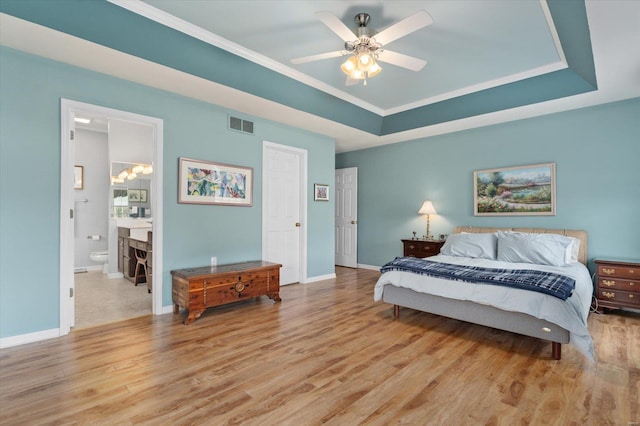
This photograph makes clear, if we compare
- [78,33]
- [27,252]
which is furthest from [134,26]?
[27,252]

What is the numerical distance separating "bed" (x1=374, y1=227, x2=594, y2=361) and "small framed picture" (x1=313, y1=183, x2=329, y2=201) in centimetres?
221

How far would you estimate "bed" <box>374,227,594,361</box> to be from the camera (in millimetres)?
2449

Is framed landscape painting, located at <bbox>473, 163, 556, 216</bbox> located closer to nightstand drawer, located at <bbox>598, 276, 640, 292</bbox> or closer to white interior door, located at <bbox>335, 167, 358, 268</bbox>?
nightstand drawer, located at <bbox>598, 276, 640, 292</bbox>

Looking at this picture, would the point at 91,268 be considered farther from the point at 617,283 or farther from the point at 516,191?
the point at 617,283

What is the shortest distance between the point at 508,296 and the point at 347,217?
4377 mm

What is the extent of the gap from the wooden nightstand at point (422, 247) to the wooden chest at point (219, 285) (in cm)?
253

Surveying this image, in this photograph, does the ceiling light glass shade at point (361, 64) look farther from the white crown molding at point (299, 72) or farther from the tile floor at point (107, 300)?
the tile floor at point (107, 300)

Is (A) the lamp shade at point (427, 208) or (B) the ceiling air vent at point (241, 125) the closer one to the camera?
(B) the ceiling air vent at point (241, 125)

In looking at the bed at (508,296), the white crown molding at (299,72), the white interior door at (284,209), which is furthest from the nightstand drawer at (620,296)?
the white interior door at (284,209)

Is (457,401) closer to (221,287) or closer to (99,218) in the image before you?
(221,287)

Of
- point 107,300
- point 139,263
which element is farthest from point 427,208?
point 107,300

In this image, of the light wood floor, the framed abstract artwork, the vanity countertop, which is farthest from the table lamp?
the vanity countertop

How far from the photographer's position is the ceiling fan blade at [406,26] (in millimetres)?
2207

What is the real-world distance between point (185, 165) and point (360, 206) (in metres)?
3.97
